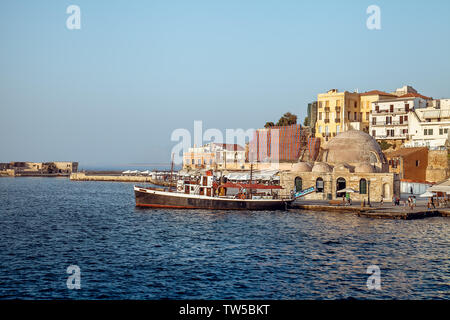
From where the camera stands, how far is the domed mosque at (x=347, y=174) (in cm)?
5722

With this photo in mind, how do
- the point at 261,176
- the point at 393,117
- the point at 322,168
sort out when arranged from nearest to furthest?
the point at 322,168, the point at 261,176, the point at 393,117

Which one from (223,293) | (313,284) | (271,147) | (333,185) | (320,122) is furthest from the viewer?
(271,147)

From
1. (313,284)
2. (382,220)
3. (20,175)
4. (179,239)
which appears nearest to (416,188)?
(382,220)

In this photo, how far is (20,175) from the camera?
589ft

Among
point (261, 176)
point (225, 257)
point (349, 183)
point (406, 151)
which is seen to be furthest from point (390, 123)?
point (225, 257)

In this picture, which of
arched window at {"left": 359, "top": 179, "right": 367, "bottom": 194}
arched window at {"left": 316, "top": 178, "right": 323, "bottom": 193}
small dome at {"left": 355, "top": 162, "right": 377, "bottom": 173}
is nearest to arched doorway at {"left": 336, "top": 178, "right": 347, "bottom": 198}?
arched window at {"left": 359, "top": 179, "right": 367, "bottom": 194}

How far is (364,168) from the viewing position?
192 feet

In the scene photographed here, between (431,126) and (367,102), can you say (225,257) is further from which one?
(367,102)

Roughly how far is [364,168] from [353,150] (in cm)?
567

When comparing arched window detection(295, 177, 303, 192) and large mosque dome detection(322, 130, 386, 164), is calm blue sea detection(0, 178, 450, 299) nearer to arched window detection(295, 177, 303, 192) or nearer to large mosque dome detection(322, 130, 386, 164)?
arched window detection(295, 177, 303, 192)

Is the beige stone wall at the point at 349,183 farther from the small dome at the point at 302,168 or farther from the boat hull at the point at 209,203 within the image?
the boat hull at the point at 209,203

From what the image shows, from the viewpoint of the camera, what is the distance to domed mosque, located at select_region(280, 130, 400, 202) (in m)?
Result: 57.2

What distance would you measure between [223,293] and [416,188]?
5231cm
